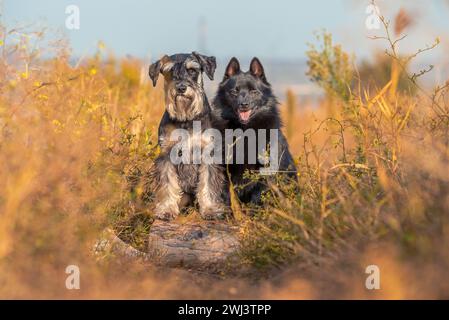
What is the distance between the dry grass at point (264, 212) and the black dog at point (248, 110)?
2.41 ft

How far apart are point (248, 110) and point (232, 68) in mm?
553

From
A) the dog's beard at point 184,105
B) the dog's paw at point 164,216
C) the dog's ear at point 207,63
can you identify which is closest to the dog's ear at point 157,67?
the dog's ear at point 207,63

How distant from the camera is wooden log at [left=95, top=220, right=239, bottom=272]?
643 cm

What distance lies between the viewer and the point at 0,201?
507cm

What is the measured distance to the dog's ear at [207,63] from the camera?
7590 millimetres

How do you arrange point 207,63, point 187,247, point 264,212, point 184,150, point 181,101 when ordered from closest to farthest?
point 264,212 < point 187,247 < point 181,101 < point 184,150 < point 207,63

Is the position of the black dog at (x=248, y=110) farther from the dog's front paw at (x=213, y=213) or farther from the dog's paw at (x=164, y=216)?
the dog's paw at (x=164, y=216)

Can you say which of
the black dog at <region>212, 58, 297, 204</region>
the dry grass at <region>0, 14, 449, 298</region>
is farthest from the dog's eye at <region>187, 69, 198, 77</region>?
the dry grass at <region>0, 14, 449, 298</region>

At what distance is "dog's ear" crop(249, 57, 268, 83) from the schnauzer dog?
60cm

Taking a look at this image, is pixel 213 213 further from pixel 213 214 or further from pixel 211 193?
pixel 211 193

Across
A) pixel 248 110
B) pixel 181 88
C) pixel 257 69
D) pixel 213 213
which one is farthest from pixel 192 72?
pixel 213 213

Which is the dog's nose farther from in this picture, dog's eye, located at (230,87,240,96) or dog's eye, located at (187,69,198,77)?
dog's eye, located at (230,87,240,96)

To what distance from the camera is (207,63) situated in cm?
768
